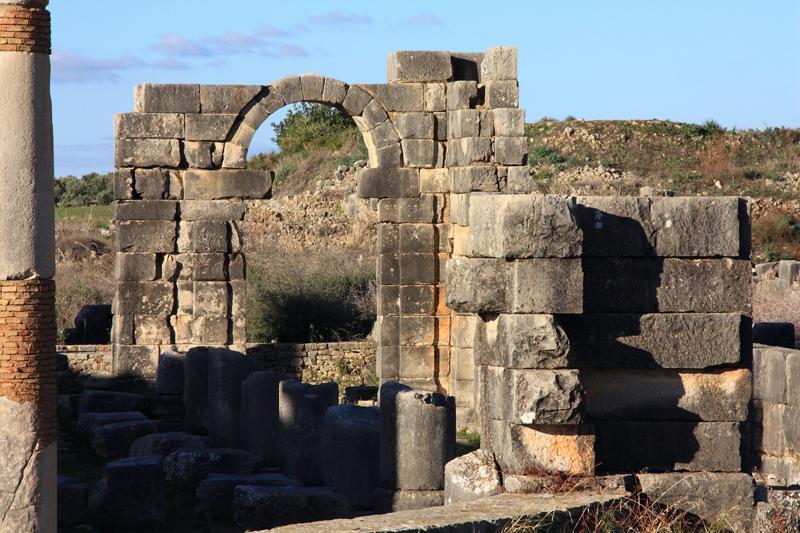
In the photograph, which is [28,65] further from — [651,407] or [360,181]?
[360,181]

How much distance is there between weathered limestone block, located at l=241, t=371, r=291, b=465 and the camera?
1294 centimetres

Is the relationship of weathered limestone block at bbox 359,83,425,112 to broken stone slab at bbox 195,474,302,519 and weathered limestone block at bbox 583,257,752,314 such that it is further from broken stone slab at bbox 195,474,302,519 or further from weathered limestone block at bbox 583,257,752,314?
weathered limestone block at bbox 583,257,752,314

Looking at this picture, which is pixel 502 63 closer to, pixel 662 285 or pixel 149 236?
pixel 149 236

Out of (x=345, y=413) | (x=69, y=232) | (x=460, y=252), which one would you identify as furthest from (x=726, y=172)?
(x=345, y=413)

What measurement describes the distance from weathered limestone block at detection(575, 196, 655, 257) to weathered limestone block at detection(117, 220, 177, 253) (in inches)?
367

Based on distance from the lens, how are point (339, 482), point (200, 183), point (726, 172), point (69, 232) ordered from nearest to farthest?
1. point (339, 482)
2. point (200, 183)
3. point (69, 232)
4. point (726, 172)

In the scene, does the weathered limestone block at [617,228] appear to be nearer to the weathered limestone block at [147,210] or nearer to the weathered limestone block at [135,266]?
the weathered limestone block at [147,210]

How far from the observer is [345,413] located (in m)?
10.9

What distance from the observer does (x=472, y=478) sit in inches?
320

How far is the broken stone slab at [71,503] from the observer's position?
11000 millimetres

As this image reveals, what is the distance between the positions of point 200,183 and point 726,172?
2373 centimetres

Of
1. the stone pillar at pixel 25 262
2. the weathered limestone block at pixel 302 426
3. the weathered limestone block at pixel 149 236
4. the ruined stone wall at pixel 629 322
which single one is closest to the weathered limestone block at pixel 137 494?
the weathered limestone block at pixel 302 426

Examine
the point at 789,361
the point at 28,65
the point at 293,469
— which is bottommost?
the point at 293,469

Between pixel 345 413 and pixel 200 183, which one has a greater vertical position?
pixel 200 183
